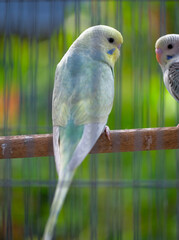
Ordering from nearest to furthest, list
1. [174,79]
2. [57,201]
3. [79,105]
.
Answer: [57,201] → [79,105] → [174,79]

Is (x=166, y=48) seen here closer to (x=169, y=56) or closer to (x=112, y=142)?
(x=169, y=56)

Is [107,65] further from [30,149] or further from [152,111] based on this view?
[152,111]

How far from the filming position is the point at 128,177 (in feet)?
6.84

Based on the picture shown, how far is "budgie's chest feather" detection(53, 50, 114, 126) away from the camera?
130 centimetres

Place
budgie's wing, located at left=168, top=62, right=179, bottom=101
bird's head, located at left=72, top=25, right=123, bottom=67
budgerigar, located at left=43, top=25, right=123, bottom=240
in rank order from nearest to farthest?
1. budgerigar, located at left=43, top=25, right=123, bottom=240
2. bird's head, located at left=72, top=25, right=123, bottom=67
3. budgie's wing, located at left=168, top=62, right=179, bottom=101

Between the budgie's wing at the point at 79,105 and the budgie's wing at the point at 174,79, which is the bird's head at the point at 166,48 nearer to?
the budgie's wing at the point at 174,79

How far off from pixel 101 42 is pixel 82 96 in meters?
0.25

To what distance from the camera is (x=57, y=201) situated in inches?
41.2

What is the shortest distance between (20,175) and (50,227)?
1119mm

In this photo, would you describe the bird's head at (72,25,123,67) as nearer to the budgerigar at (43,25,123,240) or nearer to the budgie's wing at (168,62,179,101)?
the budgerigar at (43,25,123,240)

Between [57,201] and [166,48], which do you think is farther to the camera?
[166,48]

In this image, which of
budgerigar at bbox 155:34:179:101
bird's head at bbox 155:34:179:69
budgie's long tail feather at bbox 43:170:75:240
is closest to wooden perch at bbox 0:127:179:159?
budgie's long tail feather at bbox 43:170:75:240

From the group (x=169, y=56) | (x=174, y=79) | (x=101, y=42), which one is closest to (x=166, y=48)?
(x=169, y=56)

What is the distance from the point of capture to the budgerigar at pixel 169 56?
170 centimetres
